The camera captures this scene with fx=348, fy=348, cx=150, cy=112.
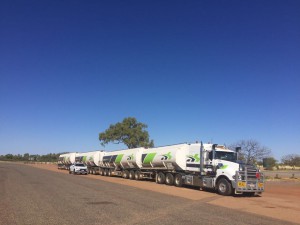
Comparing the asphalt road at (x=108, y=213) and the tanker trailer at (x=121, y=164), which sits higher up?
the tanker trailer at (x=121, y=164)

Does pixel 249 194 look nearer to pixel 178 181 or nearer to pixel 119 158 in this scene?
pixel 178 181

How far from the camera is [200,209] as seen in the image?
14.0 meters

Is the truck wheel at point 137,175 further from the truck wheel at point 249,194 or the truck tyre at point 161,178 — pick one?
the truck wheel at point 249,194

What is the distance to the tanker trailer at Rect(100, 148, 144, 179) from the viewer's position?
37125 millimetres

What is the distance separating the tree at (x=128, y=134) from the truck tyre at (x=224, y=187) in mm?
57189

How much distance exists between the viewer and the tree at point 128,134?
7888 centimetres

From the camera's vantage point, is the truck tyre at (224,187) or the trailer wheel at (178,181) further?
the trailer wheel at (178,181)

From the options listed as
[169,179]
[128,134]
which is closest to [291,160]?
[128,134]

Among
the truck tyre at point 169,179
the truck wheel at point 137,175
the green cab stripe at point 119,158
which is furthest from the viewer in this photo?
the green cab stripe at point 119,158

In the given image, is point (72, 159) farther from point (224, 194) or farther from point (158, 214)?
point (158, 214)

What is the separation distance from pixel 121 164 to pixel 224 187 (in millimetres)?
20766

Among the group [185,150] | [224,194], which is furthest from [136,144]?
[224,194]

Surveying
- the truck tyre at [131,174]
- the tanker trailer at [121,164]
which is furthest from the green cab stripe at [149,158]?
the truck tyre at [131,174]

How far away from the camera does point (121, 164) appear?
40.5m
